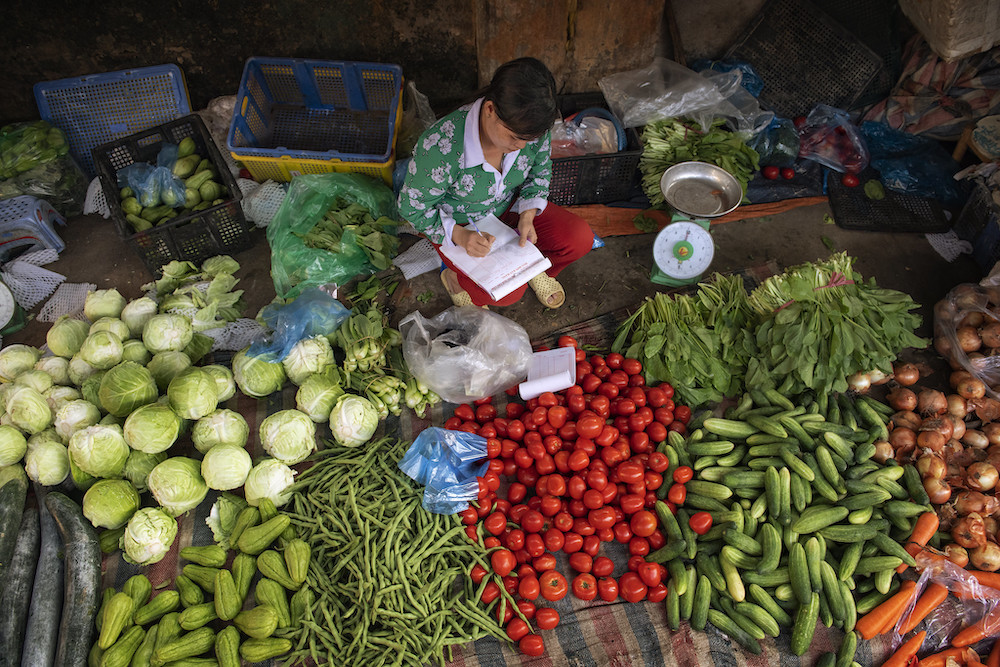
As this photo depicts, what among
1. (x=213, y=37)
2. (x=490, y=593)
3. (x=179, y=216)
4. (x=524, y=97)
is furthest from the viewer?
(x=213, y=37)

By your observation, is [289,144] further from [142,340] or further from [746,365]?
[746,365]

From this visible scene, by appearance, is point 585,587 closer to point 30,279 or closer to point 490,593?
point 490,593

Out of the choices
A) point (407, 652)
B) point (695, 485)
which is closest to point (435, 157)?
point (695, 485)

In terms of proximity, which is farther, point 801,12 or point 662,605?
point 801,12

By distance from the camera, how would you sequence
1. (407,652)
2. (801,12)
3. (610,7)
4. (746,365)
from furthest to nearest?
(801,12) < (610,7) < (746,365) < (407,652)

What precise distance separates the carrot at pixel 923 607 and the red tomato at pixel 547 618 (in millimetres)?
1494

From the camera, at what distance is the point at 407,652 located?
2314mm

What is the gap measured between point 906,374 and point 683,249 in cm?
137

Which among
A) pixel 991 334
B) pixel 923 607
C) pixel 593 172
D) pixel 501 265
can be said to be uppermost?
pixel 501 265

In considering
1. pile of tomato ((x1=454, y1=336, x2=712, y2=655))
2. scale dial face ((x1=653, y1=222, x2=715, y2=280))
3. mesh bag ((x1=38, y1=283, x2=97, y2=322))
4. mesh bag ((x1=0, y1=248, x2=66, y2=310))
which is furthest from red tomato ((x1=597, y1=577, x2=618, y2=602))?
mesh bag ((x1=0, y1=248, x2=66, y2=310))

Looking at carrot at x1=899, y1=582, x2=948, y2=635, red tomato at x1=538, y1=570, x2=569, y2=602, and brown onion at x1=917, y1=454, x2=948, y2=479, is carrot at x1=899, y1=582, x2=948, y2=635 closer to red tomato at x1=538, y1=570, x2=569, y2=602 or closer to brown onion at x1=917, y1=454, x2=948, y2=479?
brown onion at x1=917, y1=454, x2=948, y2=479

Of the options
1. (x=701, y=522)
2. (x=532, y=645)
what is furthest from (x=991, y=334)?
(x=532, y=645)

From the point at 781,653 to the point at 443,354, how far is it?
2.00 m

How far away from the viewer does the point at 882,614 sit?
2.44 metres
